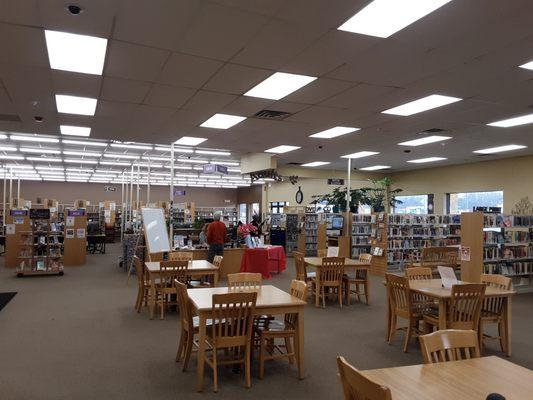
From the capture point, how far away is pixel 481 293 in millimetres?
4734

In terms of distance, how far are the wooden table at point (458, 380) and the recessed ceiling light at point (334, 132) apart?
6616mm

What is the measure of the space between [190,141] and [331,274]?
501 cm

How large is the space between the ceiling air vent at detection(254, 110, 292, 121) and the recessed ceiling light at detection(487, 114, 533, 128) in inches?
156

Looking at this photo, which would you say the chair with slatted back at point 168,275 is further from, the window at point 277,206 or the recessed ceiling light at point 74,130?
the window at point 277,206

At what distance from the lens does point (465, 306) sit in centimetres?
483

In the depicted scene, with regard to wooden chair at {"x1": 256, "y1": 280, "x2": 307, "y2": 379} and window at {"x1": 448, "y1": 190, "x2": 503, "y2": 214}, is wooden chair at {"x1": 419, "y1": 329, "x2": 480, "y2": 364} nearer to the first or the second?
wooden chair at {"x1": 256, "y1": 280, "x2": 307, "y2": 379}

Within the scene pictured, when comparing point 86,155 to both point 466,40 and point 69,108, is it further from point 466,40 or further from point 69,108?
point 466,40

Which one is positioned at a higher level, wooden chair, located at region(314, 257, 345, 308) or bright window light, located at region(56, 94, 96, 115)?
bright window light, located at region(56, 94, 96, 115)

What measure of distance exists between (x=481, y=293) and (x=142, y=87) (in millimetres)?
4922

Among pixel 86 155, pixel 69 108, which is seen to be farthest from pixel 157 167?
pixel 69 108

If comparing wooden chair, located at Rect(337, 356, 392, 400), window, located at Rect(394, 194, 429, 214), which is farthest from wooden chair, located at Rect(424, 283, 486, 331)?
window, located at Rect(394, 194, 429, 214)

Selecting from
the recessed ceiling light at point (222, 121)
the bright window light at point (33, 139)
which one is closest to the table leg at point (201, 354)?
the recessed ceiling light at point (222, 121)

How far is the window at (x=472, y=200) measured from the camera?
45.2 feet

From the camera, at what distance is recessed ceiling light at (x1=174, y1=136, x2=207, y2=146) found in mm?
10123
